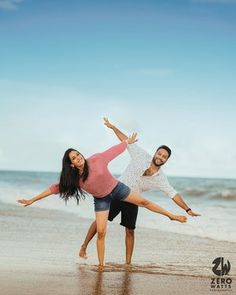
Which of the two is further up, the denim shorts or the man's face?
the man's face

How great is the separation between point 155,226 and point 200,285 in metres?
5.87

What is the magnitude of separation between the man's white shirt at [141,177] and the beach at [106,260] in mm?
1021

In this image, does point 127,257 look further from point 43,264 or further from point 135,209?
point 43,264

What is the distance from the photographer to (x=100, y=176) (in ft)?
22.3

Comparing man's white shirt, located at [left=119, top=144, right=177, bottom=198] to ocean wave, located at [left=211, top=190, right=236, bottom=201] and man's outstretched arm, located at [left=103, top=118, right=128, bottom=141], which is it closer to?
man's outstretched arm, located at [left=103, top=118, right=128, bottom=141]

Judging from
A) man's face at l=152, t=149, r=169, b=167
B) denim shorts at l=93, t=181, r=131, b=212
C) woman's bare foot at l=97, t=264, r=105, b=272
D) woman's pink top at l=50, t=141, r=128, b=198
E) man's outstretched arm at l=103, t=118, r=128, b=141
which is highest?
man's outstretched arm at l=103, t=118, r=128, b=141

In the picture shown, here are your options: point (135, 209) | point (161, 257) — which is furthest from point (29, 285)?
point (161, 257)

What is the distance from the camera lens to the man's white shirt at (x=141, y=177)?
7.36 meters

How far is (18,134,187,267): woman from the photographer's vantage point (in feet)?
22.1

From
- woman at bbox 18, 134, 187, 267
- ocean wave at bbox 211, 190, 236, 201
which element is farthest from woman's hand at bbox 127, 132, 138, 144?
ocean wave at bbox 211, 190, 236, 201

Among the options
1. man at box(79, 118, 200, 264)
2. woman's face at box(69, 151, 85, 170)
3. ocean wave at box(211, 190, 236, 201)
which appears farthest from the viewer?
ocean wave at box(211, 190, 236, 201)

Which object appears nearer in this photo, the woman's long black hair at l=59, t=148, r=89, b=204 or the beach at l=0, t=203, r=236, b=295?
the beach at l=0, t=203, r=236, b=295

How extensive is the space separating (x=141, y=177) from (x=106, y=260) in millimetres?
1258

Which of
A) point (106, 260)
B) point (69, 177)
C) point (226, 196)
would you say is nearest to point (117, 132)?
point (69, 177)
